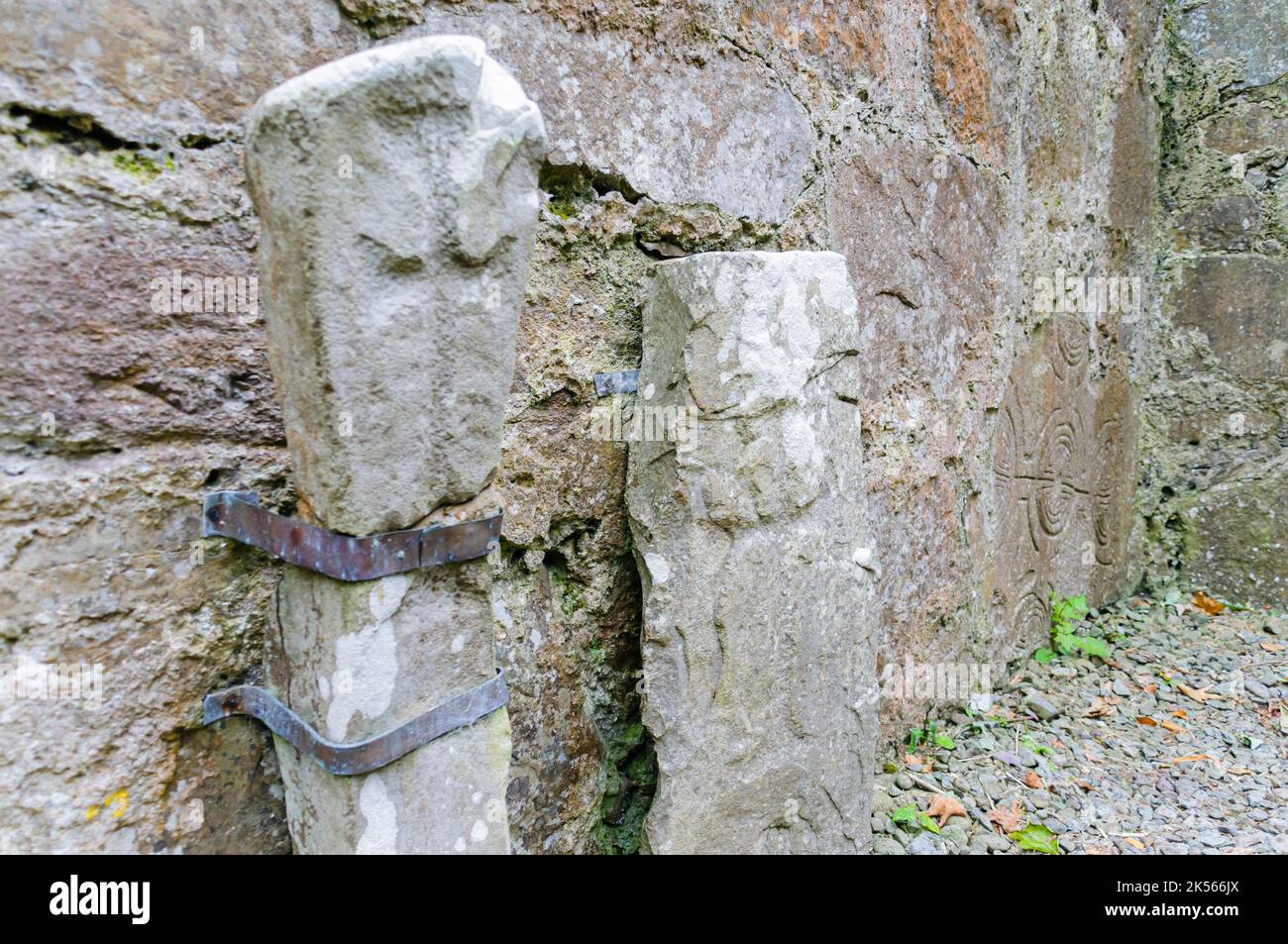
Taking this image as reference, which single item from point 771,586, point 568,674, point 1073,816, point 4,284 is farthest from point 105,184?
point 1073,816

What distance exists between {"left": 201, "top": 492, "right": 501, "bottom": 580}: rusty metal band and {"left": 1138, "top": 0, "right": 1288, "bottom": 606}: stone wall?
2.82 m

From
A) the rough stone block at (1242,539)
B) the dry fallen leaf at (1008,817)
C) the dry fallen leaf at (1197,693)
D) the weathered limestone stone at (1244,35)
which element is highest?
the weathered limestone stone at (1244,35)

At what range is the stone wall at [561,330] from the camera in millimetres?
774

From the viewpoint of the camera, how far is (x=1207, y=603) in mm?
2822

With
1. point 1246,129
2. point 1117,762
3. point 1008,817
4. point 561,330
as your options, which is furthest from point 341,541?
point 1246,129

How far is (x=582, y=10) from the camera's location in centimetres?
117

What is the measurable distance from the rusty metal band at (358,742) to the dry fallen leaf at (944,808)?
3.80 ft

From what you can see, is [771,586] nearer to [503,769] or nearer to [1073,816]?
[503,769]

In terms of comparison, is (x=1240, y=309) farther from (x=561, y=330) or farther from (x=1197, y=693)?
(x=561, y=330)

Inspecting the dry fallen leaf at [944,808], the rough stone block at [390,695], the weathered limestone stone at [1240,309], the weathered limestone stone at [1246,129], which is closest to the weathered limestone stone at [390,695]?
the rough stone block at [390,695]

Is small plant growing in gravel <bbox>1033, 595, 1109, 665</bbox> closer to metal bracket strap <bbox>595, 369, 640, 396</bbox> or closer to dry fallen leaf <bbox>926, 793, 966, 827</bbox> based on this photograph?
dry fallen leaf <bbox>926, 793, 966, 827</bbox>

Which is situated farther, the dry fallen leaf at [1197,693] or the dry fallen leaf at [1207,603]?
the dry fallen leaf at [1207,603]

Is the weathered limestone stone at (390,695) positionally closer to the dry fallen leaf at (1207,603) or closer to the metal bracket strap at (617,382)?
the metal bracket strap at (617,382)

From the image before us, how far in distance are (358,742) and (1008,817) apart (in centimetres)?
144
